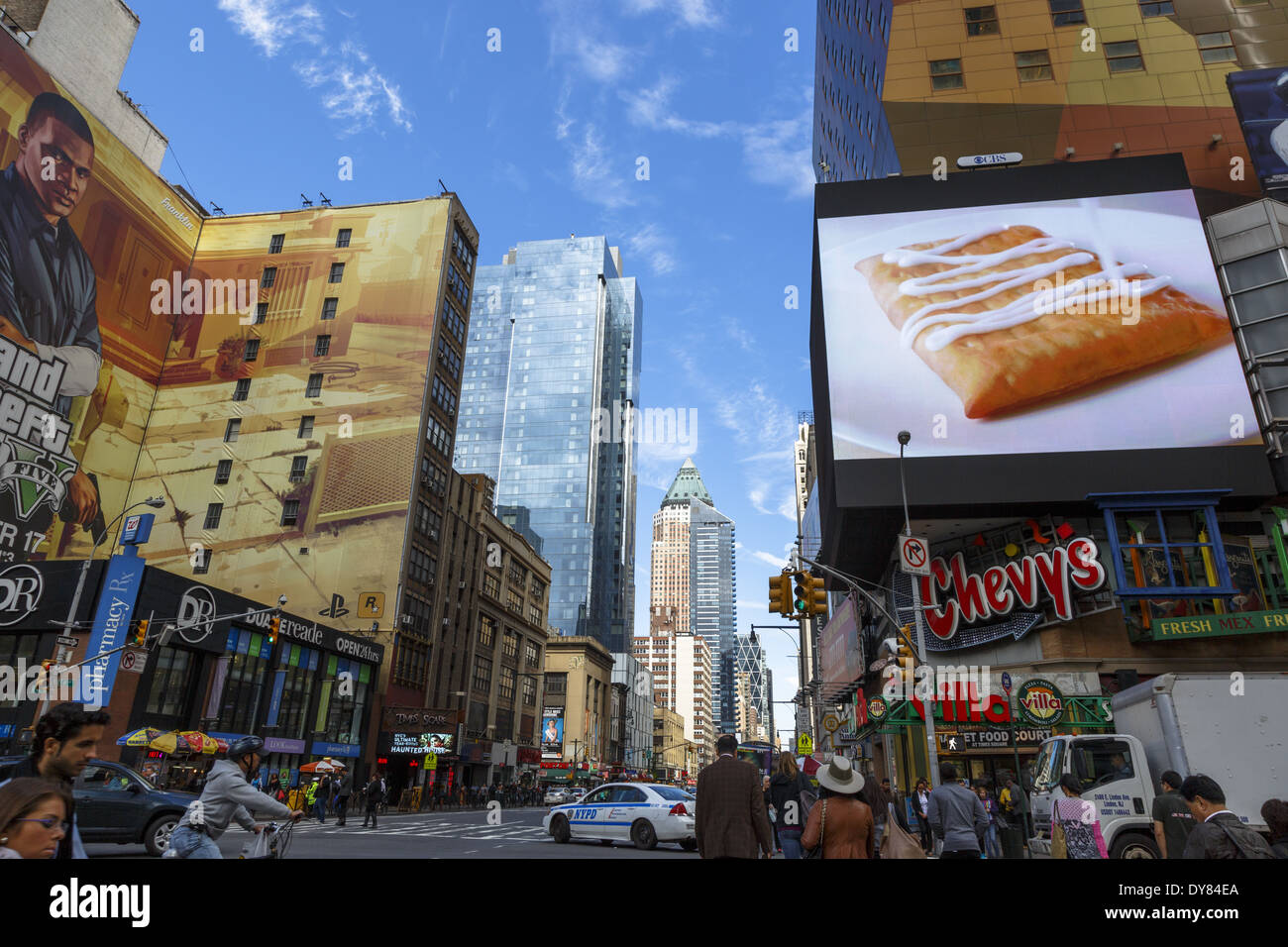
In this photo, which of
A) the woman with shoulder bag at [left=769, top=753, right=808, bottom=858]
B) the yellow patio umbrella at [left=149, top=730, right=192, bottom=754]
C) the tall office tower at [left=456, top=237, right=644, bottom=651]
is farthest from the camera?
the tall office tower at [left=456, top=237, right=644, bottom=651]

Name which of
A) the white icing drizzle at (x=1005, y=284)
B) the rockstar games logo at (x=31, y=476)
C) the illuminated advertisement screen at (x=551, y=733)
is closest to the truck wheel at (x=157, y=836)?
the white icing drizzle at (x=1005, y=284)

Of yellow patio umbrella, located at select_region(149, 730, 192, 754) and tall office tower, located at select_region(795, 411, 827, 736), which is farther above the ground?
tall office tower, located at select_region(795, 411, 827, 736)

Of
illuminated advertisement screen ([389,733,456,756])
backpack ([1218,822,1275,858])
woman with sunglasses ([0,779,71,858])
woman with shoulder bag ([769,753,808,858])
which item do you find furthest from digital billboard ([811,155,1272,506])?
illuminated advertisement screen ([389,733,456,756])

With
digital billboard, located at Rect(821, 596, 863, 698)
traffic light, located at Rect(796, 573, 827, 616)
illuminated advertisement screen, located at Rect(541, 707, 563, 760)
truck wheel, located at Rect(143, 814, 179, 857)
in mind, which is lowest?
truck wheel, located at Rect(143, 814, 179, 857)

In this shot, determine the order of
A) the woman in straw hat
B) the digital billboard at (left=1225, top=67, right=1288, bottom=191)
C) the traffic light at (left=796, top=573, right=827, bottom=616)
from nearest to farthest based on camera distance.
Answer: the woman in straw hat
the traffic light at (left=796, top=573, right=827, bottom=616)
the digital billboard at (left=1225, top=67, right=1288, bottom=191)

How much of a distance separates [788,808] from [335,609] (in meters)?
46.9

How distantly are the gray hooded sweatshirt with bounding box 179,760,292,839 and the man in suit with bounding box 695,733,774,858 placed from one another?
13.5 ft

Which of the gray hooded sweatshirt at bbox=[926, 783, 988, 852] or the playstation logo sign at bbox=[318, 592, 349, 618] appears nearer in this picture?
the gray hooded sweatshirt at bbox=[926, 783, 988, 852]

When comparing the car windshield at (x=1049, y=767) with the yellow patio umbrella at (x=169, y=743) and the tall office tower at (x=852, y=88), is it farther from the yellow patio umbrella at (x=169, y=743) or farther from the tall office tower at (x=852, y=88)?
the tall office tower at (x=852, y=88)

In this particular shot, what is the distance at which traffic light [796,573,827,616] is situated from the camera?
18875 millimetres

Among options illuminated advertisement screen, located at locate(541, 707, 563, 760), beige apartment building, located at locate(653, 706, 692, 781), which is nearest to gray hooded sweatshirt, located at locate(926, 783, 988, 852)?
illuminated advertisement screen, located at locate(541, 707, 563, 760)

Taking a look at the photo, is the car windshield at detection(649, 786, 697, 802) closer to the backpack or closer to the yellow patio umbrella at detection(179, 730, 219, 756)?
the backpack

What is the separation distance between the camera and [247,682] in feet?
132
